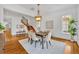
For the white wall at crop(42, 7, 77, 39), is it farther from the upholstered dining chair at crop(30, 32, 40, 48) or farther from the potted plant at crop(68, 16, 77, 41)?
the upholstered dining chair at crop(30, 32, 40, 48)

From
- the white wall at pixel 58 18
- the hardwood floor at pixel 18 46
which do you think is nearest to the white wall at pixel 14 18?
the hardwood floor at pixel 18 46

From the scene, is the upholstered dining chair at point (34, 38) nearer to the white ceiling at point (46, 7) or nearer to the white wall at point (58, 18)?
the white wall at point (58, 18)

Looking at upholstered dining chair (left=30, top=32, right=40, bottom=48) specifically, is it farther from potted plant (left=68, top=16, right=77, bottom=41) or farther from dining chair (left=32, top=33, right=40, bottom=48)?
potted plant (left=68, top=16, right=77, bottom=41)

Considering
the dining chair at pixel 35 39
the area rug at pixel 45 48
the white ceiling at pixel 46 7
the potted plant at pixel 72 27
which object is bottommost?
the area rug at pixel 45 48

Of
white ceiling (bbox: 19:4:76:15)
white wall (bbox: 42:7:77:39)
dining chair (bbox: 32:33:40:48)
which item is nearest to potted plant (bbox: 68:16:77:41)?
white wall (bbox: 42:7:77:39)

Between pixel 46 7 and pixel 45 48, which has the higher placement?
pixel 46 7

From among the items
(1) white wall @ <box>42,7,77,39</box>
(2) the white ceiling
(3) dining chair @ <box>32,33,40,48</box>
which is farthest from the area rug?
(2) the white ceiling

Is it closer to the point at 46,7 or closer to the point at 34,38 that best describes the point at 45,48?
the point at 34,38

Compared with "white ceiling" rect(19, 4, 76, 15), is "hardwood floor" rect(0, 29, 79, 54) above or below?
below

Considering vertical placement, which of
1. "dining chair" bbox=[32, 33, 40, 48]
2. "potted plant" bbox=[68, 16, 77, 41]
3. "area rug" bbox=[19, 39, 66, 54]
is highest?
"potted plant" bbox=[68, 16, 77, 41]

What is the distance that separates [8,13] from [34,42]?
2.35 ft

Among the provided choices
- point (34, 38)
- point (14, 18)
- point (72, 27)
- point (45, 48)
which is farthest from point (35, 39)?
point (72, 27)
